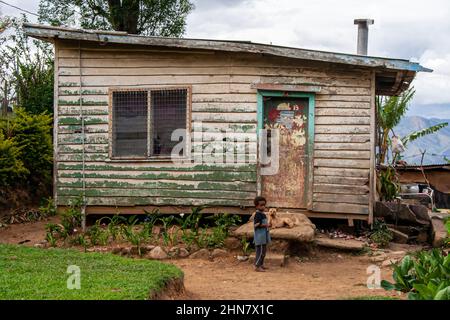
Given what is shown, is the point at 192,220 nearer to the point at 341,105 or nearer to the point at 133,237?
the point at 133,237

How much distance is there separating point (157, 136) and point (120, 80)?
4.16 feet

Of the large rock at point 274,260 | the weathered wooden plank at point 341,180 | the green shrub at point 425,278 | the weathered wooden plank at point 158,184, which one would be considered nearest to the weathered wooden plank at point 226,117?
the weathered wooden plank at point 158,184

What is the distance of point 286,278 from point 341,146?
349cm

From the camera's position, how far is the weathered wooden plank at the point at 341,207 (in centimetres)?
1205

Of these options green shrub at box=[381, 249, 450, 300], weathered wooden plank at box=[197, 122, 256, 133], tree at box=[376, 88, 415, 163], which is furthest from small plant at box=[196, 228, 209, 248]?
tree at box=[376, 88, 415, 163]

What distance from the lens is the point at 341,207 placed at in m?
12.1

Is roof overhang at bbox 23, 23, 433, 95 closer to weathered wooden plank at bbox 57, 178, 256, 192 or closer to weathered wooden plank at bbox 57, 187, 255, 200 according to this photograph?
weathered wooden plank at bbox 57, 178, 256, 192

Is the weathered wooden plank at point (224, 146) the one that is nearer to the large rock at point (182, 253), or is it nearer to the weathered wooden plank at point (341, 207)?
the weathered wooden plank at point (341, 207)

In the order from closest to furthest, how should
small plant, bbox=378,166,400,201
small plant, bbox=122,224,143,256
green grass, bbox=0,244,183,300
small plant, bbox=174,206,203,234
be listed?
1. green grass, bbox=0,244,183,300
2. small plant, bbox=122,224,143,256
3. small plant, bbox=174,206,203,234
4. small plant, bbox=378,166,400,201

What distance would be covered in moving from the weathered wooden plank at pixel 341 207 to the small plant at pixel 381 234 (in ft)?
1.40

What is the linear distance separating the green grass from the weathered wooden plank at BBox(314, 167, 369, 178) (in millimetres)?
4368

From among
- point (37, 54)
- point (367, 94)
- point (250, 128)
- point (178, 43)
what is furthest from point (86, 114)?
point (37, 54)

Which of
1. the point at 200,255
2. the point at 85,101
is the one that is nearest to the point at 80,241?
the point at 200,255

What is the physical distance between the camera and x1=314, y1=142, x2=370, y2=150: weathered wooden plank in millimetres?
11984
